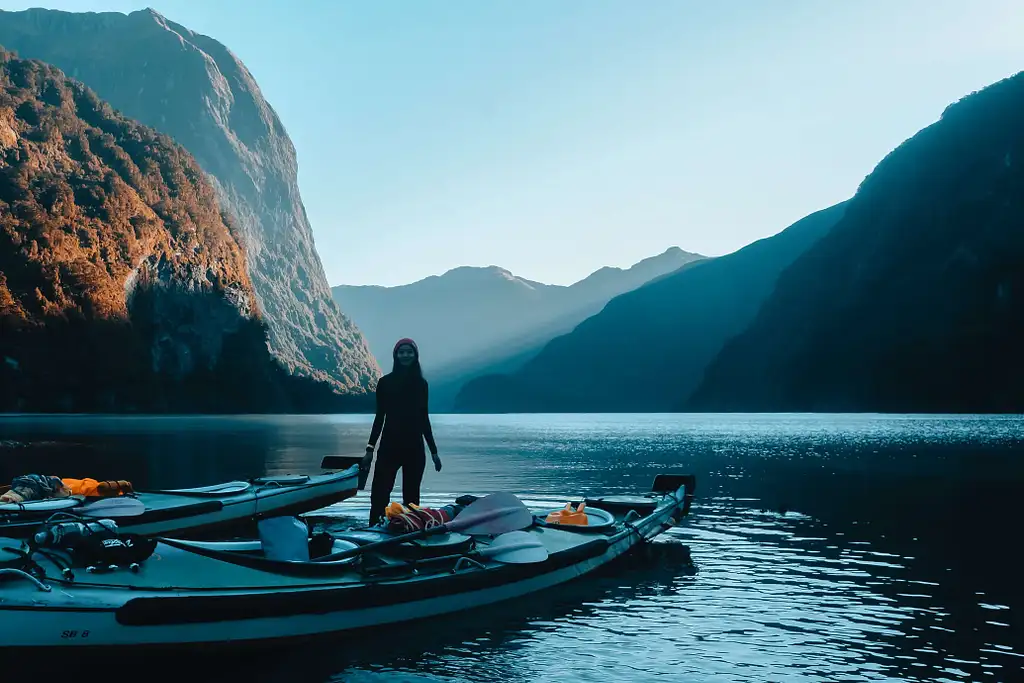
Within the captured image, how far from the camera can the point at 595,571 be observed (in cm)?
1569

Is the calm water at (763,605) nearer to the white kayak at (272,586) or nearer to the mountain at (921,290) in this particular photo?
the white kayak at (272,586)

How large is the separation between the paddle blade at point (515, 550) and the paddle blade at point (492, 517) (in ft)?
1.78

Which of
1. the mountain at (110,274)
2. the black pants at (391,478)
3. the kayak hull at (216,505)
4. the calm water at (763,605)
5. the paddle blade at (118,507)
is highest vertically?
the mountain at (110,274)

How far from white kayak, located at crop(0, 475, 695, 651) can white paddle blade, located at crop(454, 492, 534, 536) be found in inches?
0.7

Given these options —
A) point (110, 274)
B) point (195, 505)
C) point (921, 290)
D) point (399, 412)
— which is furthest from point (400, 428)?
point (921, 290)

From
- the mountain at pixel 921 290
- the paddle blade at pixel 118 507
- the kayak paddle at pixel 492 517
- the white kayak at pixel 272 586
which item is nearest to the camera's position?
the white kayak at pixel 272 586

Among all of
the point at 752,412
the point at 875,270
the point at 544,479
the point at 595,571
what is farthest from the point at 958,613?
the point at 752,412

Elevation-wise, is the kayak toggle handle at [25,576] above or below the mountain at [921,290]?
below

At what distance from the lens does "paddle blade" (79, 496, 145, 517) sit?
15355 millimetres

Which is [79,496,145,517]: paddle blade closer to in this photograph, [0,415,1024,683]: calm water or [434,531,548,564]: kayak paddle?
[0,415,1024,683]: calm water

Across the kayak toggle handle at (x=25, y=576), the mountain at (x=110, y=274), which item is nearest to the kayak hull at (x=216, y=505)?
the kayak toggle handle at (x=25, y=576)

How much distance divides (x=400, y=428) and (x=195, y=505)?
6.01 meters

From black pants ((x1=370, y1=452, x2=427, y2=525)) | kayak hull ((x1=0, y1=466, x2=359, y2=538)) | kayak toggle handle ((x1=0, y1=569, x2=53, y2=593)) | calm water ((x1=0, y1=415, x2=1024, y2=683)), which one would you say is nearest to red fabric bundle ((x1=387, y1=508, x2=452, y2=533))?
calm water ((x1=0, y1=415, x2=1024, y2=683))

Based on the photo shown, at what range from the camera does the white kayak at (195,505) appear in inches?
575
